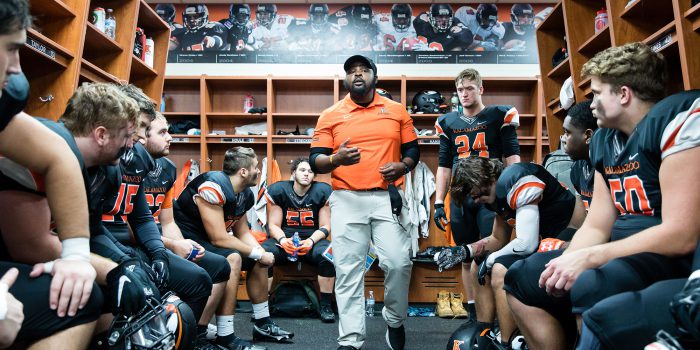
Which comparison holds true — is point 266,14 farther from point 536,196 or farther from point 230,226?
point 536,196

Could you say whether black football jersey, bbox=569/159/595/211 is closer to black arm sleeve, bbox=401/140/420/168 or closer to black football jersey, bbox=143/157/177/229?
black arm sleeve, bbox=401/140/420/168

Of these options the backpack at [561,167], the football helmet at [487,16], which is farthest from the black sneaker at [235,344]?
the football helmet at [487,16]

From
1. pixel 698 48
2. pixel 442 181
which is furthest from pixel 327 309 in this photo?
pixel 698 48

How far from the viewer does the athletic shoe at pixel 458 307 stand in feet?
15.3

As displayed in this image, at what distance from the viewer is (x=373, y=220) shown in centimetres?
299

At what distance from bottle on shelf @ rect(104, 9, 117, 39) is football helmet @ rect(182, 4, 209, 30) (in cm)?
298

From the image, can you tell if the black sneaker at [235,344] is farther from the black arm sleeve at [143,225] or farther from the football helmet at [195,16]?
the football helmet at [195,16]

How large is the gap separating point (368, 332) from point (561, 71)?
2.55 m

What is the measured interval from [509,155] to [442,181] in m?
0.50

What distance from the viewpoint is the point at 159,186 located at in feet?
10.1

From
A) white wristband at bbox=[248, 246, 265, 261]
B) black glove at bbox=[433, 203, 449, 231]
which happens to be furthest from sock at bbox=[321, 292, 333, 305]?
black glove at bbox=[433, 203, 449, 231]

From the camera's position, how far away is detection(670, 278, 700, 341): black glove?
0.97 m

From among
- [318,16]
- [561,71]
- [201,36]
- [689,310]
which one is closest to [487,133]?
[561,71]

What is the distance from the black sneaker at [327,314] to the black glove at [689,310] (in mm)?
3375
